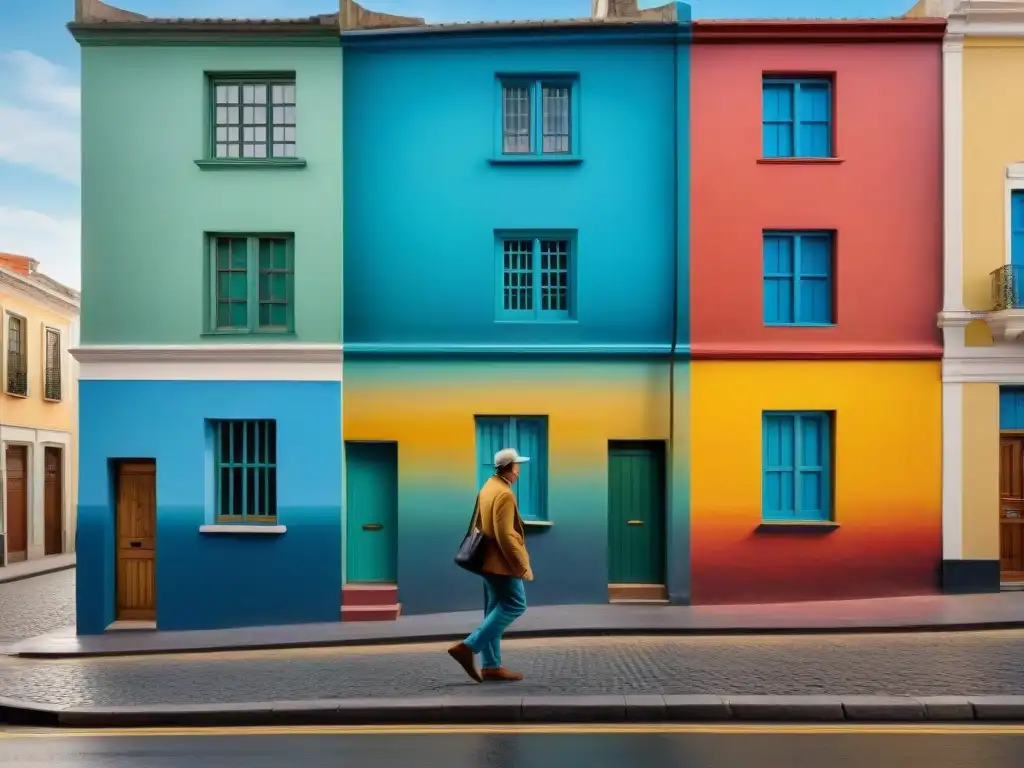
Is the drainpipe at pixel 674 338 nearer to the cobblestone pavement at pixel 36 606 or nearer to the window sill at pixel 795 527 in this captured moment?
the window sill at pixel 795 527

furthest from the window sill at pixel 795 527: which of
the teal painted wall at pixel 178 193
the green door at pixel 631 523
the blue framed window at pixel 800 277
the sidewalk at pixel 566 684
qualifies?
the teal painted wall at pixel 178 193

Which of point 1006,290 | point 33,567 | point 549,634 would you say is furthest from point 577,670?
point 33,567

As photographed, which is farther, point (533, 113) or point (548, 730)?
point (533, 113)

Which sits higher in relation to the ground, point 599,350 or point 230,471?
point 599,350

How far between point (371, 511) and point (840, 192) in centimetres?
835

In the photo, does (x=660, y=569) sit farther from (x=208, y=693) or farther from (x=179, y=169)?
(x=179, y=169)

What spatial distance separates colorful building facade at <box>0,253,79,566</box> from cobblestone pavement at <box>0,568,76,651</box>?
333 centimetres

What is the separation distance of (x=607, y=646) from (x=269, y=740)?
4.70 metres

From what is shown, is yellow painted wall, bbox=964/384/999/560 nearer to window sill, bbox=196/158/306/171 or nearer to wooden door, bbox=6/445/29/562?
window sill, bbox=196/158/306/171

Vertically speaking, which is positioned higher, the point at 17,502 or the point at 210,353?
the point at 210,353

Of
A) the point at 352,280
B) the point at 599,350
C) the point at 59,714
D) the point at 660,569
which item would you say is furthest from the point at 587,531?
the point at 59,714

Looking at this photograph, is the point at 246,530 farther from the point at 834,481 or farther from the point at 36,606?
the point at 834,481

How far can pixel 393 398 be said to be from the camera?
44.5ft

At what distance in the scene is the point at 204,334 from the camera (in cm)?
1344
